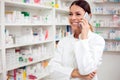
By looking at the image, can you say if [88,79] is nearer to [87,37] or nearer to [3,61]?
[87,37]

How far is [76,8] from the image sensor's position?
1388 millimetres

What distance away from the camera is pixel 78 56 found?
1.29m

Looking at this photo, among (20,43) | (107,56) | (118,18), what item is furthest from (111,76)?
(20,43)

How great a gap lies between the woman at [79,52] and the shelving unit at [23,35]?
1215 mm

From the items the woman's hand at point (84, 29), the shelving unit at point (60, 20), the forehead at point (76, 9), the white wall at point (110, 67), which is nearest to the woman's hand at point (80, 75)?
the woman's hand at point (84, 29)

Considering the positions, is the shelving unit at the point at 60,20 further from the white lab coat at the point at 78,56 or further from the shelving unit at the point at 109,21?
the white lab coat at the point at 78,56

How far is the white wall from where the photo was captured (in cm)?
468

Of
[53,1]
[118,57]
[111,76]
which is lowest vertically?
[111,76]

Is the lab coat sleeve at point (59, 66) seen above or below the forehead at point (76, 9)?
below

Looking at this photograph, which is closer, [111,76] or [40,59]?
[40,59]

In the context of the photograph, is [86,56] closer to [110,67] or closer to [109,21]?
[109,21]

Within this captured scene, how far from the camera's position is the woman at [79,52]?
128cm

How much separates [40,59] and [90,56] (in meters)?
2.19

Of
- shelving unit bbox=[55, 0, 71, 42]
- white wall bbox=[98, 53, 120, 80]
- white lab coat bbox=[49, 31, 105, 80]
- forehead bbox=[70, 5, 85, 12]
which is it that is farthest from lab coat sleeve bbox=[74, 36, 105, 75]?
white wall bbox=[98, 53, 120, 80]
